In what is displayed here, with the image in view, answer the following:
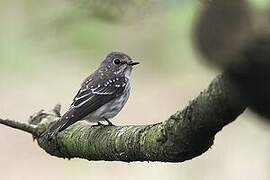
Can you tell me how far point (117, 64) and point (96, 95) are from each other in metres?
0.34

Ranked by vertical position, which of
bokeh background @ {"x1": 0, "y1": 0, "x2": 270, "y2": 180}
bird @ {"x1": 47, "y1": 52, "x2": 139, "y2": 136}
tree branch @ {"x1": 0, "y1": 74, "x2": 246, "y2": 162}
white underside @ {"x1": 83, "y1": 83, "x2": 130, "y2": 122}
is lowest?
bokeh background @ {"x1": 0, "y1": 0, "x2": 270, "y2": 180}

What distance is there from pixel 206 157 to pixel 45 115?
6.96 ft

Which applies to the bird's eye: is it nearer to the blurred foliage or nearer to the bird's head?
the bird's head

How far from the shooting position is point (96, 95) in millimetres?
3404

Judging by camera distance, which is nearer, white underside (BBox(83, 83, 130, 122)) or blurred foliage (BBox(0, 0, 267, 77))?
blurred foliage (BBox(0, 0, 267, 77))

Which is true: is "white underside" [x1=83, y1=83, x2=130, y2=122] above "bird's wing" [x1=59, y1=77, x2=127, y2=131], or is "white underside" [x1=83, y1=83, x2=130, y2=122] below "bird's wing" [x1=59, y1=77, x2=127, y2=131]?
below

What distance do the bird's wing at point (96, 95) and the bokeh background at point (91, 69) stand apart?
20 centimetres

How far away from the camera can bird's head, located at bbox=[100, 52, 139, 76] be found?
3.68m

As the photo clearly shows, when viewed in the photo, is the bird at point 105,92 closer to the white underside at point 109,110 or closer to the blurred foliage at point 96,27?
the white underside at point 109,110

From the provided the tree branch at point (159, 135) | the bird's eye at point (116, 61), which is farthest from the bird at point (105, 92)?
the tree branch at point (159, 135)

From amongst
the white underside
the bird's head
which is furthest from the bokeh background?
the white underside

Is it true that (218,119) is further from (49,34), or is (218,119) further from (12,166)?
(12,166)

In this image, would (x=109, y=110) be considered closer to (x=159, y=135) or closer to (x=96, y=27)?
(x=96, y=27)

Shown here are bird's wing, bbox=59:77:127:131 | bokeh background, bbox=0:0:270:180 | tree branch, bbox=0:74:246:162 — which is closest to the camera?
tree branch, bbox=0:74:246:162
